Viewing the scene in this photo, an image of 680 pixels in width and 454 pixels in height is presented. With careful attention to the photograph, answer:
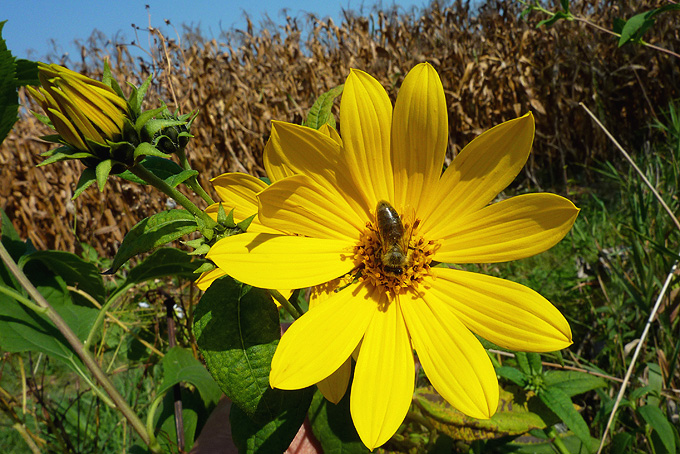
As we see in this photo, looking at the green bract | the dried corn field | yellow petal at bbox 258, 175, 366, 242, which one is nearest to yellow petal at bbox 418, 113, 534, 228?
yellow petal at bbox 258, 175, 366, 242

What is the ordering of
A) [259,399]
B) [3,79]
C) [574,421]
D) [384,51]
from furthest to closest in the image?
[384,51] < [574,421] < [3,79] < [259,399]

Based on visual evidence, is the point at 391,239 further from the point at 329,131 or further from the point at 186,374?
the point at 186,374

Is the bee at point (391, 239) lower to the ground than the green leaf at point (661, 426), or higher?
higher

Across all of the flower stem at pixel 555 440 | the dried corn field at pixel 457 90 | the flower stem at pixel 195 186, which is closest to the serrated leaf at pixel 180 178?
the flower stem at pixel 195 186

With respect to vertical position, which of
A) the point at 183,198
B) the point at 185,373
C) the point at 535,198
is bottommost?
the point at 185,373

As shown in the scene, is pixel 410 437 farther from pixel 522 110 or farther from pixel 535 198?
pixel 522 110

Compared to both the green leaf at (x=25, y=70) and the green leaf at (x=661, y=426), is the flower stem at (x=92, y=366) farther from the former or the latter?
the green leaf at (x=661, y=426)

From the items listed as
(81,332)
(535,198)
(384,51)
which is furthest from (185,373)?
(384,51)
